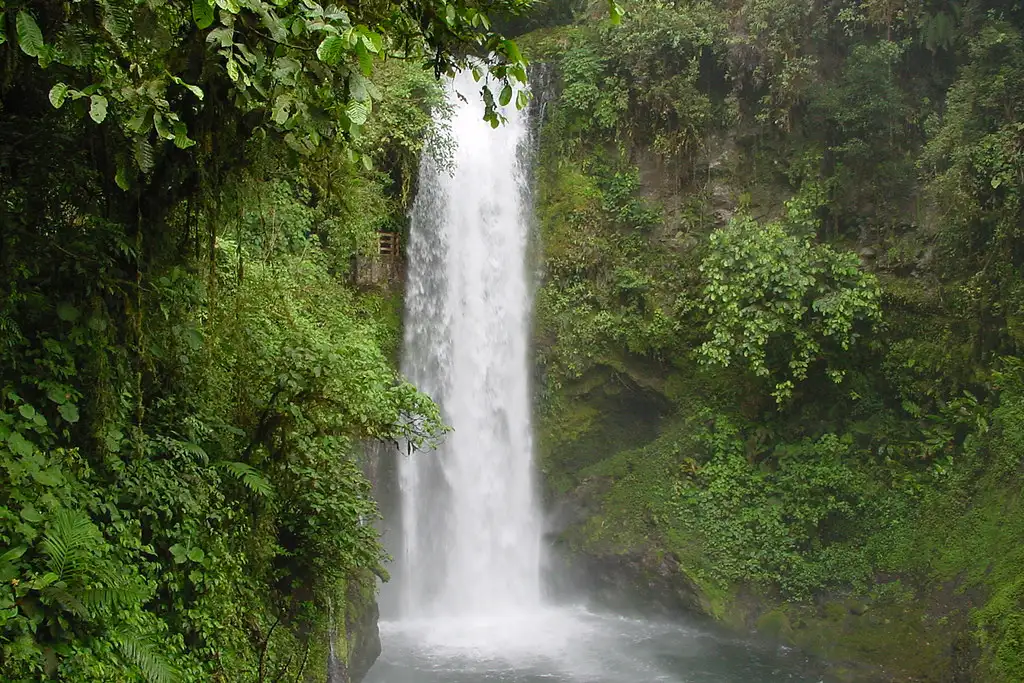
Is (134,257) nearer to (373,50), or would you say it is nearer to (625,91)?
(373,50)

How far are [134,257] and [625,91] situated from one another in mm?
10544

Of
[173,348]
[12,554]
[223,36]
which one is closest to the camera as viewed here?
[223,36]

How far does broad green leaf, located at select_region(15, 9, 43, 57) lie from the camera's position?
3459mm

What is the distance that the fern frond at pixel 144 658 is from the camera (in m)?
4.30

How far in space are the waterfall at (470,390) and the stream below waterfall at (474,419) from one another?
0.02 m

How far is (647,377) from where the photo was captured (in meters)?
13.5

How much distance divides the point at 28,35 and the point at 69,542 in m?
2.31

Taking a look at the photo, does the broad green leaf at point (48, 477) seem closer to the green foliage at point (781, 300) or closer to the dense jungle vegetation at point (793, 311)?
the dense jungle vegetation at point (793, 311)

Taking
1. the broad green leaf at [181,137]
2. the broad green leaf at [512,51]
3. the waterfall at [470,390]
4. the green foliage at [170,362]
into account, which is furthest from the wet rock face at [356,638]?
the broad green leaf at [512,51]

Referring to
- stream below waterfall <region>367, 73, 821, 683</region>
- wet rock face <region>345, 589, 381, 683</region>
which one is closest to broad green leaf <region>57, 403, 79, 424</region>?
wet rock face <region>345, 589, 381, 683</region>

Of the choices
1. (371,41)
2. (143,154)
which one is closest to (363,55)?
(371,41)

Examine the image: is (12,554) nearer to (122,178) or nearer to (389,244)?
(122,178)

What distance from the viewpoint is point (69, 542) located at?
4.19 metres

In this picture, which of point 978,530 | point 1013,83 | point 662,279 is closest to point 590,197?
point 662,279
